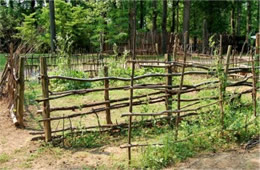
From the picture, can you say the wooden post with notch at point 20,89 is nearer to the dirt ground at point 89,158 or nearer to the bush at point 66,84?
the dirt ground at point 89,158

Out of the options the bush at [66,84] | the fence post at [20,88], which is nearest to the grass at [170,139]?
the fence post at [20,88]

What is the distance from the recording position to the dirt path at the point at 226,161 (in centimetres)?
359

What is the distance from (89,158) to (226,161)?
1666 millimetres

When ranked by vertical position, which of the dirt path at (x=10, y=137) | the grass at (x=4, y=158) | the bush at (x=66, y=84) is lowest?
the grass at (x=4, y=158)

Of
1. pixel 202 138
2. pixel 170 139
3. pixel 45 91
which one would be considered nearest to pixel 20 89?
pixel 45 91

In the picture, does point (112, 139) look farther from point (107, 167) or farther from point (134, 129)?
point (107, 167)

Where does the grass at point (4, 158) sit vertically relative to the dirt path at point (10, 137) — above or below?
below

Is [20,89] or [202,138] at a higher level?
[20,89]

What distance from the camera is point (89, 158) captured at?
392 cm

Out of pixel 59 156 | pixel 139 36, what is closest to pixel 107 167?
pixel 59 156

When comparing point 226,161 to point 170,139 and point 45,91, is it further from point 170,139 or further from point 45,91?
point 45,91

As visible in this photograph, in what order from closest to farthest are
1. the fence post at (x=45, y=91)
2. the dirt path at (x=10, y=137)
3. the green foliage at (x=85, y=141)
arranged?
the fence post at (x=45, y=91) → the green foliage at (x=85, y=141) → the dirt path at (x=10, y=137)

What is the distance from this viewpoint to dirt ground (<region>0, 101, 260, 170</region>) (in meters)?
3.66

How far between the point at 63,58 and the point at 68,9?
43.0 ft
